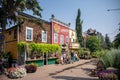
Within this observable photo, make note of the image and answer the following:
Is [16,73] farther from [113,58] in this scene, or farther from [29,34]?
[29,34]

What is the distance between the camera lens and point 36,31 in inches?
1017

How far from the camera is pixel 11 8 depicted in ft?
55.0

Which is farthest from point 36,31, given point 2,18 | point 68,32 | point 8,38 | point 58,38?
point 68,32

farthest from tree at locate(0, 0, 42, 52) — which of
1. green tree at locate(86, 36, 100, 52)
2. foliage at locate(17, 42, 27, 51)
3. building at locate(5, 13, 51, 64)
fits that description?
green tree at locate(86, 36, 100, 52)

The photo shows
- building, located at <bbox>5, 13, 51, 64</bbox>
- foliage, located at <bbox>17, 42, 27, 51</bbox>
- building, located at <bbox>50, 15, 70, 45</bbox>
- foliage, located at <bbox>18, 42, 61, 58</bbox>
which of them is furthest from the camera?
building, located at <bbox>50, 15, 70, 45</bbox>

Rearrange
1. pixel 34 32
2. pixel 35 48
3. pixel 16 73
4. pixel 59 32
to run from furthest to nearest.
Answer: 1. pixel 59 32
2. pixel 34 32
3. pixel 35 48
4. pixel 16 73

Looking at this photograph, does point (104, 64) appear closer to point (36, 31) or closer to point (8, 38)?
point (36, 31)

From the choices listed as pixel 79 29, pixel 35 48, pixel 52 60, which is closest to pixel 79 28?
pixel 79 29

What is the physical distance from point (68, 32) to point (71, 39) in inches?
122

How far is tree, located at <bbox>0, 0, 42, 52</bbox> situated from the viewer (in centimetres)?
1645

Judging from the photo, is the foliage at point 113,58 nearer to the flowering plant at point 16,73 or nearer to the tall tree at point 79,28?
the flowering plant at point 16,73

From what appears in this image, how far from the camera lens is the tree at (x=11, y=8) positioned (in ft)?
54.0

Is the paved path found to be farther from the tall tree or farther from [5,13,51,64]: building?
the tall tree

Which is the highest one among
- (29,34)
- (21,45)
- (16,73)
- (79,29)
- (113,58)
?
(79,29)
